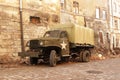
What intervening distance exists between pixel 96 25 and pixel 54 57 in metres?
19.5

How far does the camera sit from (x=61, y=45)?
16812mm

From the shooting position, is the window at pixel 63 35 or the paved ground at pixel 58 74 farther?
the window at pixel 63 35

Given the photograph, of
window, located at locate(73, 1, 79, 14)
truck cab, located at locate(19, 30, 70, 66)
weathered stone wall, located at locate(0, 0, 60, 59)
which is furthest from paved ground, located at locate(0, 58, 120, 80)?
window, located at locate(73, 1, 79, 14)

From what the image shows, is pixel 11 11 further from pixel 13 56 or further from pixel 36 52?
pixel 36 52

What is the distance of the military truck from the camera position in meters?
15.9

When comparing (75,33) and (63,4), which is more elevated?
(63,4)

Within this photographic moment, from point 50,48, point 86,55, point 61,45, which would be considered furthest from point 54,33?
point 86,55

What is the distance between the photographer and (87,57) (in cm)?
2075

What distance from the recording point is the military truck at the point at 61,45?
15.9m

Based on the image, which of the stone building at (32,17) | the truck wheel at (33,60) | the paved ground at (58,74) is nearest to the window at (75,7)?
the stone building at (32,17)

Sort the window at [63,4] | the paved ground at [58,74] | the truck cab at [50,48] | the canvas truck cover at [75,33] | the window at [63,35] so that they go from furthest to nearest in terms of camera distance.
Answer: the window at [63,4]
the canvas truck cover at [75,33]
the window at [63,35]
the truck cab at [50,48]
the paved ground at [58,74]

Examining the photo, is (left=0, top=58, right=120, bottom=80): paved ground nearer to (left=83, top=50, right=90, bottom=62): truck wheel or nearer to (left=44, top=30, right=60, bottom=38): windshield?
(left=44, top=30, right=60, bottom=38): windshield

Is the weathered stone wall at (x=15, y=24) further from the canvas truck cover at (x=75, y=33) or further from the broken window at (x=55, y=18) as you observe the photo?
the canvas truck cover at (x=75, y=33)

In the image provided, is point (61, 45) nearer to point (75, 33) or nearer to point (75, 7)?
point (75, 33)
